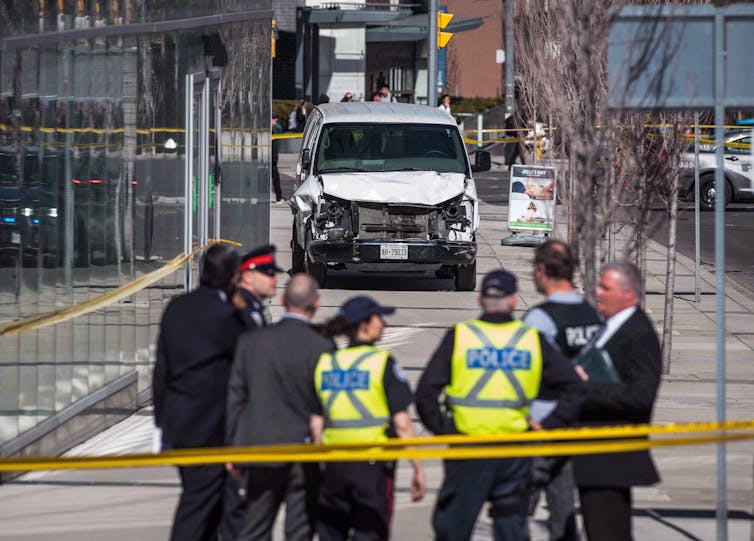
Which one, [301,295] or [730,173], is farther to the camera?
[730,173]

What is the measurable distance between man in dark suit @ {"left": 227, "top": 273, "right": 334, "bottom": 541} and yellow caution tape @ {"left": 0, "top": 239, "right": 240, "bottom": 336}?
2507mm

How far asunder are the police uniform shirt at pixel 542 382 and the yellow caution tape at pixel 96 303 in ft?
10.2

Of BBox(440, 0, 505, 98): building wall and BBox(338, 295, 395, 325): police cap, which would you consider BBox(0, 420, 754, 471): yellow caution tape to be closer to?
BBox(338, 295, 395, 325): police cap

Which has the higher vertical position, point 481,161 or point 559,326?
point 481,161

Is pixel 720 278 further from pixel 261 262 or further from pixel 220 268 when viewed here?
pixel 220 268

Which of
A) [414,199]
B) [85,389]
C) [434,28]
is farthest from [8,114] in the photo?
[434,28]

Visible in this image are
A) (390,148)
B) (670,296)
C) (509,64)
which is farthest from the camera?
(509,64)

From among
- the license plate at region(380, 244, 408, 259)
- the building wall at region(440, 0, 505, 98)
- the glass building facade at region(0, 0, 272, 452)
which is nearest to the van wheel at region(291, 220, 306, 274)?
the license plate at region(380, 244, 408, 259)

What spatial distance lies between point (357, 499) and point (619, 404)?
123cm

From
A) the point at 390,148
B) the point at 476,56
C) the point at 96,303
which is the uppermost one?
the point at 476,56

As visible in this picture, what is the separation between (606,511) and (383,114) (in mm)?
12314

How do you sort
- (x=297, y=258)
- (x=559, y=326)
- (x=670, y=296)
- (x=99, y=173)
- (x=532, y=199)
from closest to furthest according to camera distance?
(x=559, y=326) → (x=99, y=173) → (x=670, y=296) → (x=297, y=258) → (x=532, y=199)

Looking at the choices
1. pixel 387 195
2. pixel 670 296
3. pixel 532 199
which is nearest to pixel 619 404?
pixel 670 296

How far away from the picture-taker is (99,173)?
9930mm
